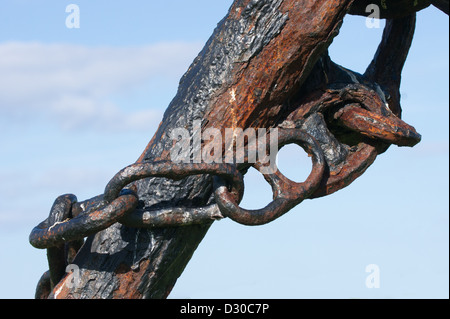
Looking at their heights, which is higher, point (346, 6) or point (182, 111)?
point (346, 6)

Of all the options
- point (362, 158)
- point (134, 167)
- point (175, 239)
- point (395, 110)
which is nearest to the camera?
point (134, 167)

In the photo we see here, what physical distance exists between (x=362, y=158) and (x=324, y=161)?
0.26 meters

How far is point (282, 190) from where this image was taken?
308cm

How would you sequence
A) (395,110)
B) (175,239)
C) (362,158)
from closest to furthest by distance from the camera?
(175,239) → (362,158) → (395,110)

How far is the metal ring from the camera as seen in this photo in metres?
2.92

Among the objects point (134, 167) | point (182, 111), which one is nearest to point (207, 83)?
point (182, 111)

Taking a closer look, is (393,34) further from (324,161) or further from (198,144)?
(198,144)

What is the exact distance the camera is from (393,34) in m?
3.77

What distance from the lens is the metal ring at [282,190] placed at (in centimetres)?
292

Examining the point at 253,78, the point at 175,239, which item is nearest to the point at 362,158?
the point at 253,78

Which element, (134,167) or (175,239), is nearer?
(134,167)

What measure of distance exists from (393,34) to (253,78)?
1.04m
